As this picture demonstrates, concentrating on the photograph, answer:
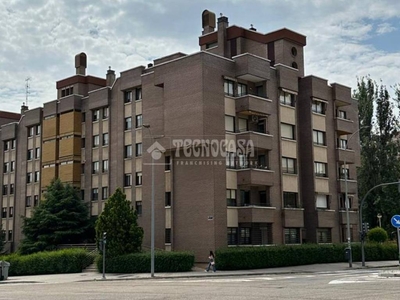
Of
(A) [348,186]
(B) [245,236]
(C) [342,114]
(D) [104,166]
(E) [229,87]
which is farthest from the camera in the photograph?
(C) [342,114]

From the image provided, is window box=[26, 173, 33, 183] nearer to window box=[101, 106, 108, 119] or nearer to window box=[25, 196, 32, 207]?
window box=[25, 196, 32, 207]

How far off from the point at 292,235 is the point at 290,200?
2.92m

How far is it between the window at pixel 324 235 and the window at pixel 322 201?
202cm

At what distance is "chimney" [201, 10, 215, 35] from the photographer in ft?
180

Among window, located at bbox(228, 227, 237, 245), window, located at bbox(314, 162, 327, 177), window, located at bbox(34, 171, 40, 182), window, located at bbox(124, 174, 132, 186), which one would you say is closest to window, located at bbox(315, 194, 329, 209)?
window, located at bbox(314, 162, 327, 177)

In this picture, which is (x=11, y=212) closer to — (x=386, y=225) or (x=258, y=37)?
(x=258, y=37)

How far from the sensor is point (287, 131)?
48.6 m

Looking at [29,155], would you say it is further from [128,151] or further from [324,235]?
[324,235]

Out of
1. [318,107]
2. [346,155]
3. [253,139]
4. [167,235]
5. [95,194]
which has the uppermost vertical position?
[318,107]

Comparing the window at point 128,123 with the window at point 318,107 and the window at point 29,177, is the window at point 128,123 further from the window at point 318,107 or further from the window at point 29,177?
the window at point 318,107

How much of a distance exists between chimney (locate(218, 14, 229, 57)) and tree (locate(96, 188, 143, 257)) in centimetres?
1651

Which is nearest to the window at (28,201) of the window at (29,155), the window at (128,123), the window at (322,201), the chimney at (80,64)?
the window at (29,155)

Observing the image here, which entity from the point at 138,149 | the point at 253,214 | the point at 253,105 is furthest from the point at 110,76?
the point at 253,214

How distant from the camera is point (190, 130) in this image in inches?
1704
